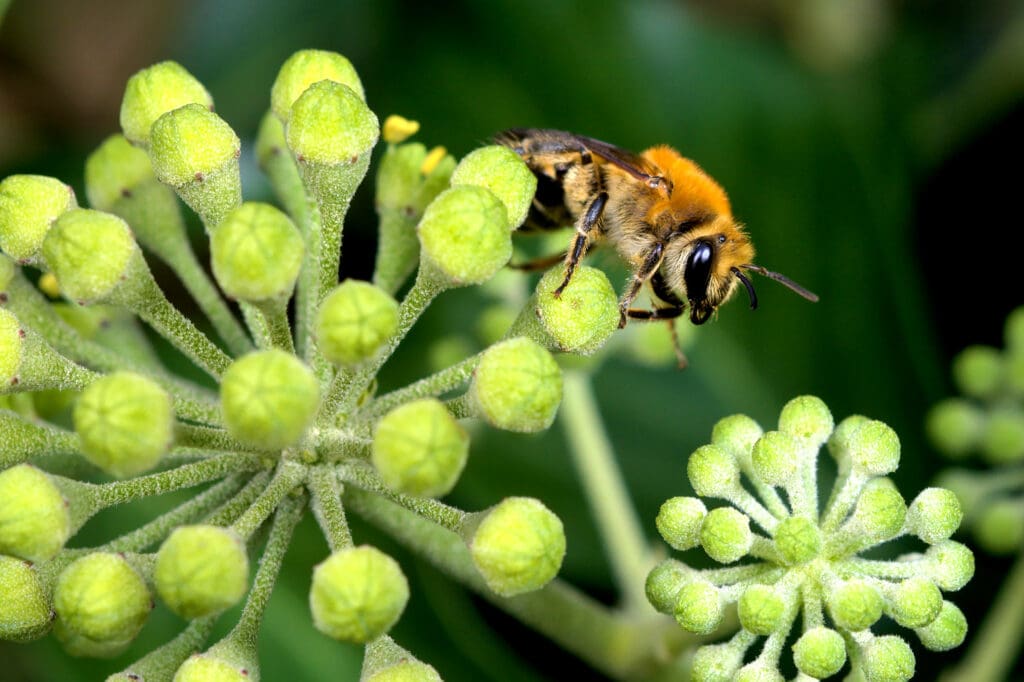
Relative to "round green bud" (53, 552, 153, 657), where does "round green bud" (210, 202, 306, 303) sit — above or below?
above

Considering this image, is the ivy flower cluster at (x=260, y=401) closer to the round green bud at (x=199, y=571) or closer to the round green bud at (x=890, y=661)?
the round green bud at (x=199, y=571)

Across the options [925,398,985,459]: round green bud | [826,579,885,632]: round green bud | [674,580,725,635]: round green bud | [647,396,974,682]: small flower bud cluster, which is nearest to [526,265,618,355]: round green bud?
[647,396,974,682]: small flower bud cluster

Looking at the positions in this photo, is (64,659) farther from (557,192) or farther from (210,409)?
(557,192)

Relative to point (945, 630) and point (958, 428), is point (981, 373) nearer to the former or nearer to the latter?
point (958, 428)

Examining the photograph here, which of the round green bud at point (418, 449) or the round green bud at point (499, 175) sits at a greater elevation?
the round green bud at point (499, 175)

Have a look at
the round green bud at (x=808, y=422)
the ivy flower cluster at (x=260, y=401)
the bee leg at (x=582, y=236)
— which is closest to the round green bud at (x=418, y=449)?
the ivy flower cluster at (x=260, y=401)

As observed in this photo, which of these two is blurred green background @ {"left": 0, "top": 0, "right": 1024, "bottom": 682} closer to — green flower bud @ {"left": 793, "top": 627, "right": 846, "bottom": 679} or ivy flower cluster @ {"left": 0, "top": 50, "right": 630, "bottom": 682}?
ivy flower cluster @ {"left": 0, "top": 50, "right": 630, "bottom": 682}
